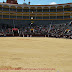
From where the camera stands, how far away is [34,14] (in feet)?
189

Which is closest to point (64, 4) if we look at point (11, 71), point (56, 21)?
point (56, 21)

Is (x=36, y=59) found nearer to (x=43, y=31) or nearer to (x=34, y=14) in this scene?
(x=43, y=31)

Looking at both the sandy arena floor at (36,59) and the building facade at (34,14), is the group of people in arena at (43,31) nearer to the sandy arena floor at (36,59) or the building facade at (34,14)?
the building facade at (34,14)

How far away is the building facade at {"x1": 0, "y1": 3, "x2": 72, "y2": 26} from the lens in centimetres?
5522

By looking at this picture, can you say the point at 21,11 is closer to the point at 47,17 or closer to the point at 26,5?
the point at 26,5

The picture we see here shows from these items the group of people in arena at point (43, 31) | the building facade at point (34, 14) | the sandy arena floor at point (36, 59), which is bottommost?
the sandy arena floor at point (36, 59)

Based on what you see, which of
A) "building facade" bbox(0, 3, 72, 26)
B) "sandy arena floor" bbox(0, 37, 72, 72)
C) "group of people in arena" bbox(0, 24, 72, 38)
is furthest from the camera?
"building facade" bbox(0, 3, 72, 26)

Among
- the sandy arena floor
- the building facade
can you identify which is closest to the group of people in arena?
the building facade

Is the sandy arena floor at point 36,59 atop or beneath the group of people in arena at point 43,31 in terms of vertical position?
beneath

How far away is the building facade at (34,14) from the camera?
2174 inches

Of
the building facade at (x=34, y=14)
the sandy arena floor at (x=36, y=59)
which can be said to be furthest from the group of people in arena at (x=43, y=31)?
the sandy arena floor at (x=36, y=59)

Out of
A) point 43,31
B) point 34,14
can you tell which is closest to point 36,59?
point 43,31

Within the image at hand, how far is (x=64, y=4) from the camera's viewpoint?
56.2 metres

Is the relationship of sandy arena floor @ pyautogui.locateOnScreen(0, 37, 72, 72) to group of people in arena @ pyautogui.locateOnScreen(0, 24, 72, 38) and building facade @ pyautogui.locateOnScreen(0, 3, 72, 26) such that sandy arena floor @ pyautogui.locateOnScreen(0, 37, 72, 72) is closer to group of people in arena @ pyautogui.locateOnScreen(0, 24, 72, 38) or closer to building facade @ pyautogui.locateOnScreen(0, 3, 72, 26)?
group of people in arena @ pyautogui.locateOnScreen(0, 24, 72, 38)
